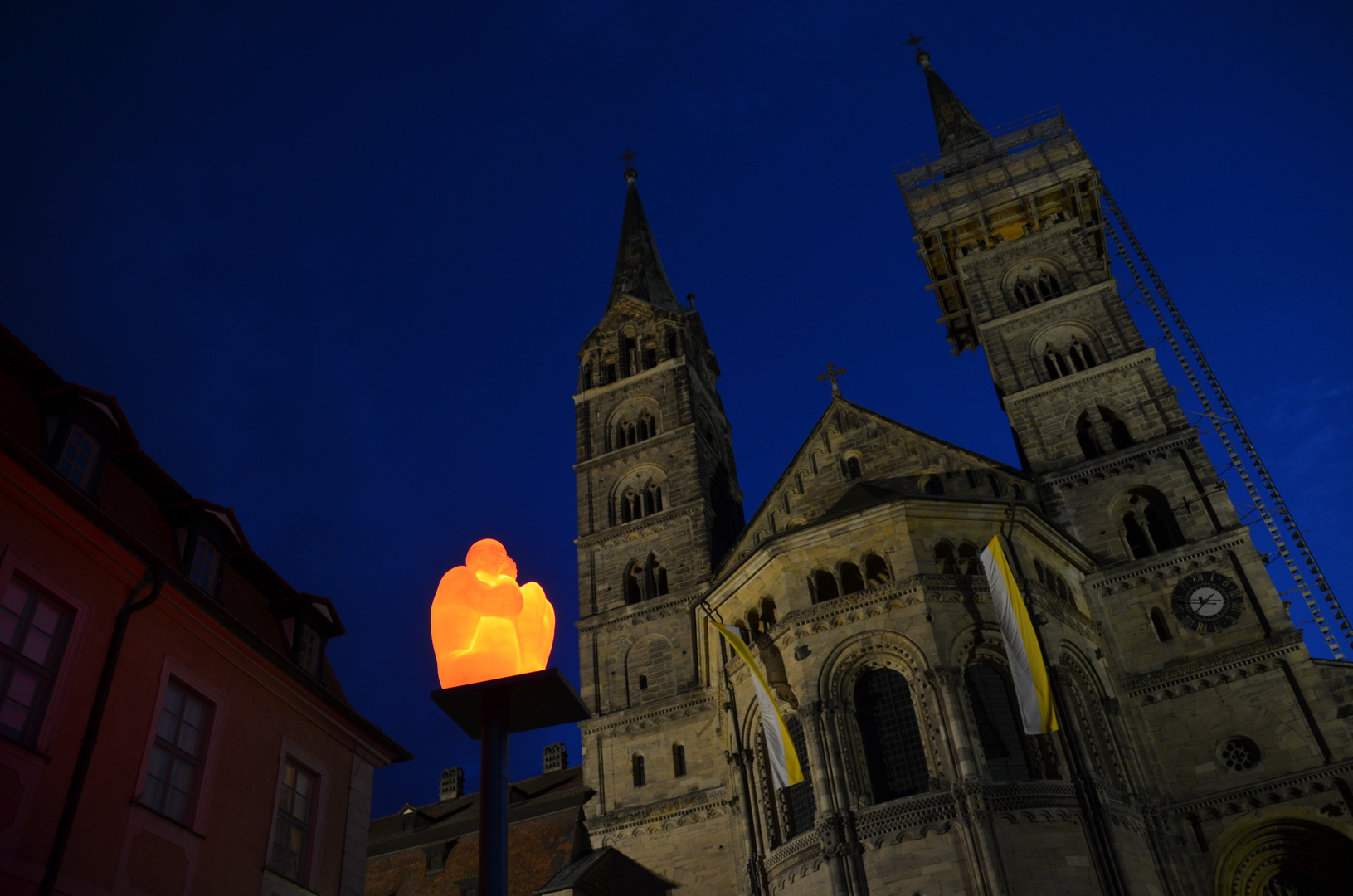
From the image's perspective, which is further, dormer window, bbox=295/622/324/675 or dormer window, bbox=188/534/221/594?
dormer window, bbox=295/622/324/675

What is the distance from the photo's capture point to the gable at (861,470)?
102 ft

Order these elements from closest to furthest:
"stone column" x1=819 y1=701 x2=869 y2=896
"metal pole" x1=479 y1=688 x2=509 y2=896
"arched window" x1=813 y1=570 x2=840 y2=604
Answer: "metal pole" x1=479 y1=688 x2=509 y2=896, "stone column" x1=819 y1=701 x2=869 y2=896, "arched window" x1=813 y1=570 x2=840 y2=604

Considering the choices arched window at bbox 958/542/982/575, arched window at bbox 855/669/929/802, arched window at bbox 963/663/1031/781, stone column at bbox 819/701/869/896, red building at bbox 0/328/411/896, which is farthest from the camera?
arched window at bbox 958/542/982/575

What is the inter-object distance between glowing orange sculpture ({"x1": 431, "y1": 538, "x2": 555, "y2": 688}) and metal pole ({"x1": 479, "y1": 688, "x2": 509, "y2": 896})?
19 cm

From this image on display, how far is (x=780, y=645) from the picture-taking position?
26.1 metres

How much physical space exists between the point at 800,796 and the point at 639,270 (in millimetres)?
30414

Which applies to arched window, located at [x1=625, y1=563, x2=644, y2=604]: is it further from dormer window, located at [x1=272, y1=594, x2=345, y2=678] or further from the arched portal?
the arched portal

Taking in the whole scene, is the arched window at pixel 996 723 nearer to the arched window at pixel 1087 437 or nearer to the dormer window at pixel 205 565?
the arched window at pixel 1087 437

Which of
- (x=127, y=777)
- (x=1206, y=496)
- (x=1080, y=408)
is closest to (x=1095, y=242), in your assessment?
(x=1080, y=408)

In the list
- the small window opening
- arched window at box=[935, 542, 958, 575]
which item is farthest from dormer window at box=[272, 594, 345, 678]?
the small window opening

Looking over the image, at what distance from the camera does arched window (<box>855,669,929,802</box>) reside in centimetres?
2322

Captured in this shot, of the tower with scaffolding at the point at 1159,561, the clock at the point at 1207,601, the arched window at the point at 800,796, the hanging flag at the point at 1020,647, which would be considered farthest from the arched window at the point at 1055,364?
the arched window at the point at 800,796

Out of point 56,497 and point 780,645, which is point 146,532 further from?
point 780,645

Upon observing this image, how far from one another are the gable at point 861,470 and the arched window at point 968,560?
4832mm
